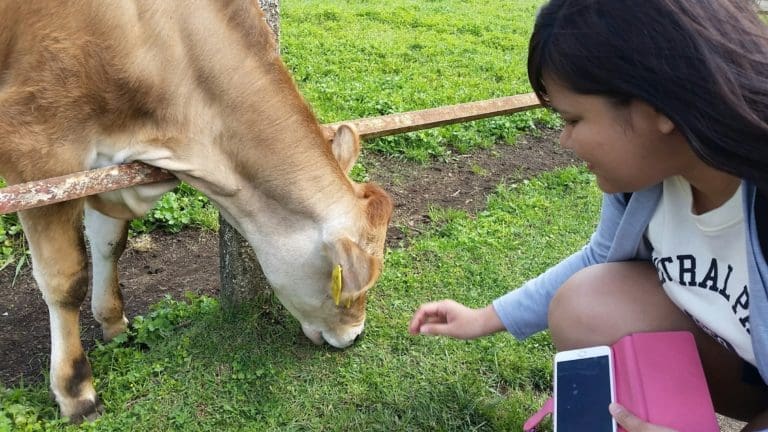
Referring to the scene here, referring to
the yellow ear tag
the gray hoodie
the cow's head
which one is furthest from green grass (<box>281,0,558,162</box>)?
the gray hoodie

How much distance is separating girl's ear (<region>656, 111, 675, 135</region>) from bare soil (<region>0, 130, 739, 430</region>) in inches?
74.5

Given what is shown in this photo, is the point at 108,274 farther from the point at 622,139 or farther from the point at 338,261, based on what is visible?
the point at 622,139

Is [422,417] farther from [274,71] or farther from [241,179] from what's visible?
[274,71]

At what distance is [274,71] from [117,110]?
60 centimetres

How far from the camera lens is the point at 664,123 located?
163cm

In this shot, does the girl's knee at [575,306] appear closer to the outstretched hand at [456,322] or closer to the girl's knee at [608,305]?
the girl's knee at [608,305]

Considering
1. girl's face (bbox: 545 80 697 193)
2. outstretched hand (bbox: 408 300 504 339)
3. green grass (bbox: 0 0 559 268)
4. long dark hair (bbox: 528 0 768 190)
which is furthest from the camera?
green grass (bbox: 0 0 559 268)

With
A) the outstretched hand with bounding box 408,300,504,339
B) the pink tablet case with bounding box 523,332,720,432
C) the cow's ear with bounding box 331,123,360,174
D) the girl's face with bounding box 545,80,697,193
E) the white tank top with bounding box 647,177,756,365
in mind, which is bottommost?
the outstretched hand with bounding box 408,300,504,339

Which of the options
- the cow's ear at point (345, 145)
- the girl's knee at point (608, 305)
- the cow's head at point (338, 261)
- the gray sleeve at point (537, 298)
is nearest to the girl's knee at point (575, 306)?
the girl's knee at point (608, 305)

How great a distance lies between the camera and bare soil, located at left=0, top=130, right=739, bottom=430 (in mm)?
3301

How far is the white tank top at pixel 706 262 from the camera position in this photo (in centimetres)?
190

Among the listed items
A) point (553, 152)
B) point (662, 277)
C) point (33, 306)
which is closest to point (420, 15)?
point (553, 152)

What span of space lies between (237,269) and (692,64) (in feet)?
7.39

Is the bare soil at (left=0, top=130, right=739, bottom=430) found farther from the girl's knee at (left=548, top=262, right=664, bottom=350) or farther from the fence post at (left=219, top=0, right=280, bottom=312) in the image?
the girl's knee at (left=548, top=262, right=664, bottom=350)
